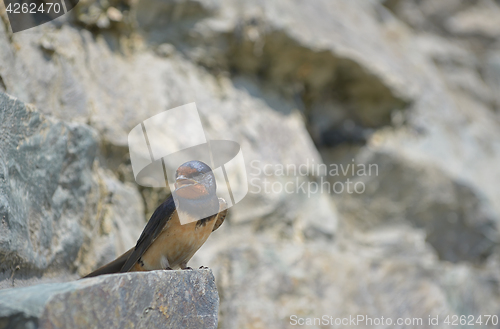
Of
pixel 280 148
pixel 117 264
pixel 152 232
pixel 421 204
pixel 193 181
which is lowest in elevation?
pixel 421 204

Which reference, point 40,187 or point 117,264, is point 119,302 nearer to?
point 117,264

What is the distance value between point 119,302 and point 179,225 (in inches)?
24.5

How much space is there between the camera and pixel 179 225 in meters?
1.99

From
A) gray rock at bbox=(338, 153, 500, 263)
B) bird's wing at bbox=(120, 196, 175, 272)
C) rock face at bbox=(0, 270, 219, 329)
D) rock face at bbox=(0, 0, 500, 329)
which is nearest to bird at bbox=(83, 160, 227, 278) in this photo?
bird's wing at bbox=(120, 196, 175, 272)

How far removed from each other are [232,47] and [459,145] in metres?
3.17

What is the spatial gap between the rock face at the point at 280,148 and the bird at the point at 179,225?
0.45 m

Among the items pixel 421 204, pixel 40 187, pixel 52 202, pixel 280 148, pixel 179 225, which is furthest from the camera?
pixel 421 204

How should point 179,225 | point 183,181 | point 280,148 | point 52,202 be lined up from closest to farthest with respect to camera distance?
point 183,181 → point 179,225 → point 52,202 → point 280,148

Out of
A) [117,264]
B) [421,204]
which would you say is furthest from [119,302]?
[421,204]

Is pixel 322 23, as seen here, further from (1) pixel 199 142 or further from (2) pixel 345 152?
(1) pixel 199 142

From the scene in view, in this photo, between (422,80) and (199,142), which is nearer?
(199,142)

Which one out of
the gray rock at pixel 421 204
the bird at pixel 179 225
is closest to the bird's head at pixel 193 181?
the bird at pixel 179 225

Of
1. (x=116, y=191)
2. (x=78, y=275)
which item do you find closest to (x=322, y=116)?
(x=116, y=191)

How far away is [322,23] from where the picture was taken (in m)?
5.04
